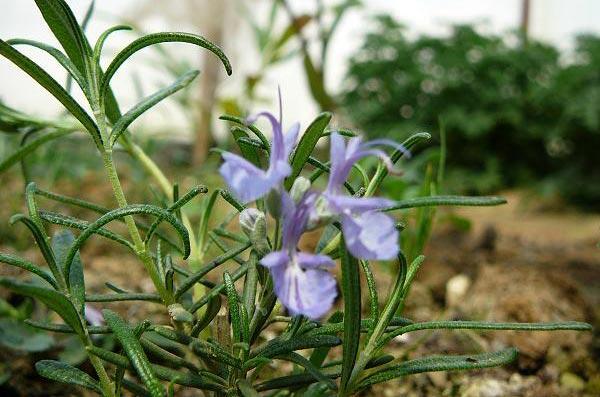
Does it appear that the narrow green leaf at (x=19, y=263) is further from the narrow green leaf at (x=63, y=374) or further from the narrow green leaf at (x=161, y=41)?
the narrow green leaf at (x=161, y=41)

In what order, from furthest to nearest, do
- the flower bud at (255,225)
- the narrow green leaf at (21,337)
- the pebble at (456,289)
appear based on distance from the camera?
the pebble at (456,289) → the narrow green leaf at (21,337) → the flower bud at (255,225)

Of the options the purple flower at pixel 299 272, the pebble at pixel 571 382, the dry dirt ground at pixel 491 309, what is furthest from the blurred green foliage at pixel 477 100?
the purple flower at pixel 299 272

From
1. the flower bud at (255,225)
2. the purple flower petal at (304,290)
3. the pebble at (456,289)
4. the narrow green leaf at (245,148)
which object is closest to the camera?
the purple flower petal at (304,290)

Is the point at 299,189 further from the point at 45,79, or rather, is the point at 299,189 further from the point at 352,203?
the point at 45,79

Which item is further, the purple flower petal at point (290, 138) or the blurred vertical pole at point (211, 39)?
the blurred vertical pole at point (211, 39)

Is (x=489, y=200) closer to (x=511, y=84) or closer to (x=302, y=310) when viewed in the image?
(x=302, y=310)

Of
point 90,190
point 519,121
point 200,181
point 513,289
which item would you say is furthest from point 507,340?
point 519,121
